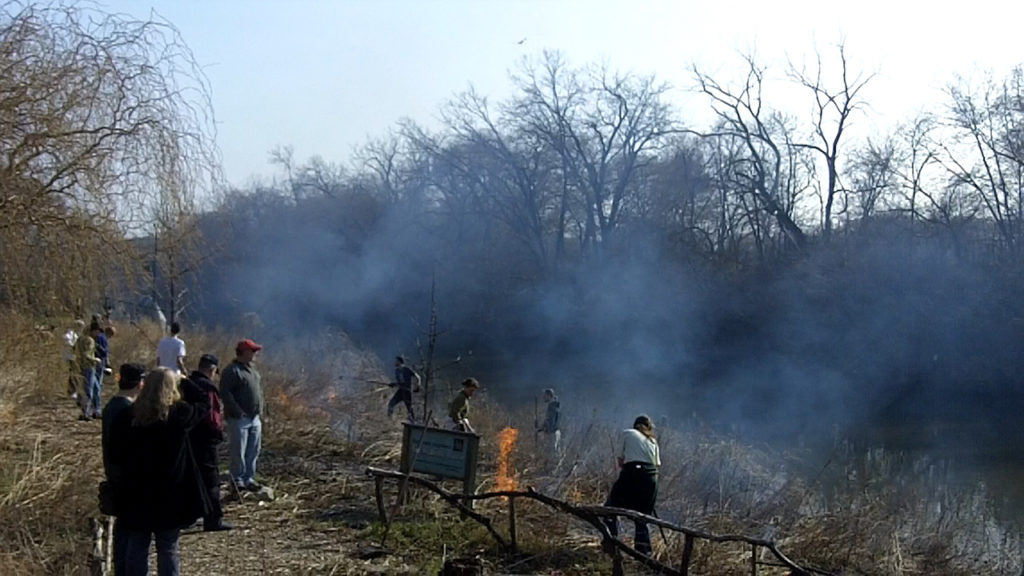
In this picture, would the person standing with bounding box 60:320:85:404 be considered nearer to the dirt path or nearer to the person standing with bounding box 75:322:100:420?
the person standing with bounding box 75:322:100:420

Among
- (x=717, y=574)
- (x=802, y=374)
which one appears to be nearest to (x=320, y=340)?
(x=802, y=374)

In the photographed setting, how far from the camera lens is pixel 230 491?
31.6 ft

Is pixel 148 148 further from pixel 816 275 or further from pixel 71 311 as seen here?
pixel 816 275

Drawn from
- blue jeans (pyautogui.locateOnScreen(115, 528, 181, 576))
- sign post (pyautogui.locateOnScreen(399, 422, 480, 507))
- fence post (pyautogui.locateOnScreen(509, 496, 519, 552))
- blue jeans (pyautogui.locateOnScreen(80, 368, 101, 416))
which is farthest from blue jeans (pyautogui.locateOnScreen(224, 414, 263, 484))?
blue jeans (pyautogui.locateOnScreen(80, 368, 101, 416))

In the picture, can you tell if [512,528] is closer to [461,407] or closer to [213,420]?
[213,420]

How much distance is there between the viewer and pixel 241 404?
946 cm

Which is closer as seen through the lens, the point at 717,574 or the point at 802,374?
the point at 717,574

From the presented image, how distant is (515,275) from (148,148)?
4112 cm

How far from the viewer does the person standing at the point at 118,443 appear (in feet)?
18.2

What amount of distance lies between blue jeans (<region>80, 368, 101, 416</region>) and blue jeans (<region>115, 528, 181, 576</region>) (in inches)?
316

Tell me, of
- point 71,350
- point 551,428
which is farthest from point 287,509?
point 551,428

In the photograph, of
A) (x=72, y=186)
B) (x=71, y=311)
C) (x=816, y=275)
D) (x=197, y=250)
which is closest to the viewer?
(x=72, y=186)

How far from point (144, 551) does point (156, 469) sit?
20.3 inches

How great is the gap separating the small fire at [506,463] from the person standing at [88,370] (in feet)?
17.7
